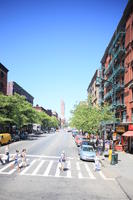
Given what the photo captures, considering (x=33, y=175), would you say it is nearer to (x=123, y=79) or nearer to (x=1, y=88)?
(x=123, y=79)

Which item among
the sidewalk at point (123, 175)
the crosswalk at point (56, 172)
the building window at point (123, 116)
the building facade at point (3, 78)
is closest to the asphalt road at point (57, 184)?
the crosswalk at point (56, 172)

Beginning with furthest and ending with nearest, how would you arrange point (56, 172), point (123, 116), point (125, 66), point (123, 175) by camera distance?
1. point (123, 116)
2. point (125, 66)
3. point (56, 172)
4. point (123, 175)

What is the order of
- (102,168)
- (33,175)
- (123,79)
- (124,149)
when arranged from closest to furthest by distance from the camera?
(33,175) → (102,168) → (124,149) → (123,79)

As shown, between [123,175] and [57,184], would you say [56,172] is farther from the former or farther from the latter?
[123,175]

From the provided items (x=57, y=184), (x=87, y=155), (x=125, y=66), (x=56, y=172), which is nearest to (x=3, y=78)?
(x=125, y=66)

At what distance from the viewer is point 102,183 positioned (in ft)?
45.9

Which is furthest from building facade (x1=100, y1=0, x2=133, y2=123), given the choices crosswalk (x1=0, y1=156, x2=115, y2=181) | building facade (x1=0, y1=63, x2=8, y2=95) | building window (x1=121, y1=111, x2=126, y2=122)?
building facade (x1=0, y1=63, x2=8, y2=95)

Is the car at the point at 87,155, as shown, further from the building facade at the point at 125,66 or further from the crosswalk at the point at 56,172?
the building facade at the point at 125,66

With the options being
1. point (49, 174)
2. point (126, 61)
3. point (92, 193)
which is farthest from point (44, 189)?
point (126, 61)

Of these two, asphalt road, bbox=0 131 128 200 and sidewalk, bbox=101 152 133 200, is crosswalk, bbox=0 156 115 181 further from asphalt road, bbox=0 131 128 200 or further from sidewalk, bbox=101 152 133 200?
sidewalk, bbox=101 152 133 200

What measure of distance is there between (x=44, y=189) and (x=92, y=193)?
265cm

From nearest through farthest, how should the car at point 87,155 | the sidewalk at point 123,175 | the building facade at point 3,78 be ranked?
the sidewalk at point 123,175 → the car at point 87,155 → the building facade at point 3,78

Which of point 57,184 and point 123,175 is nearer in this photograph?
point 57,184

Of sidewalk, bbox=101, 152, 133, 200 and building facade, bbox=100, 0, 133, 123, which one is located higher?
building facade, bbox=100, 0, 133, 123
